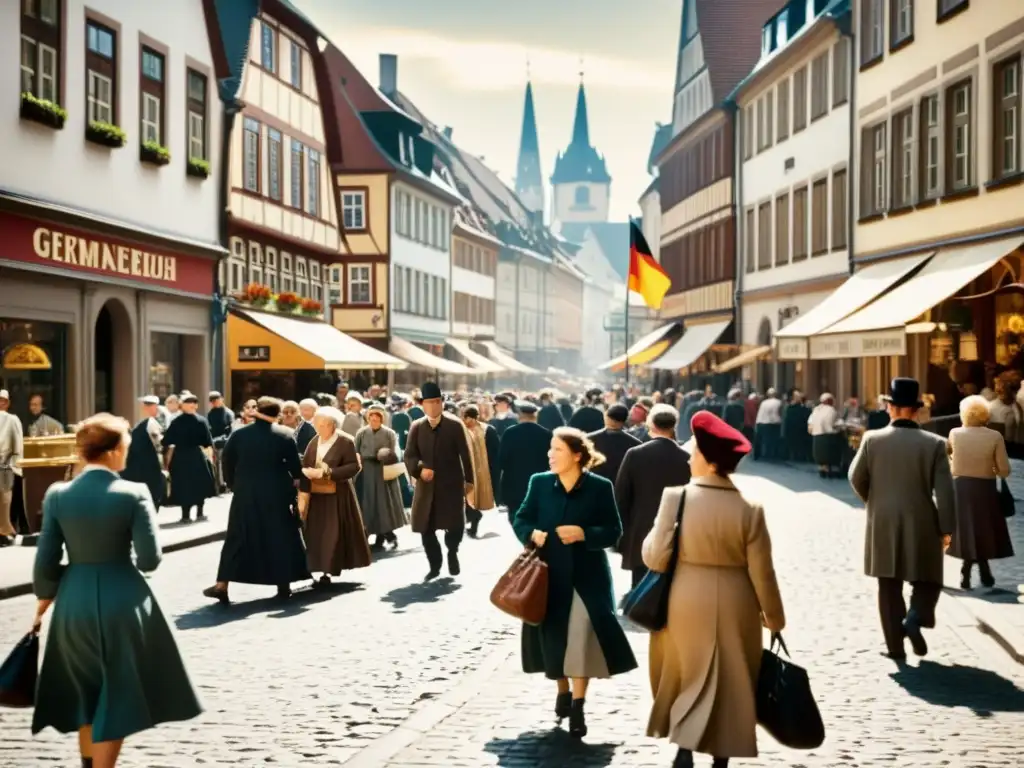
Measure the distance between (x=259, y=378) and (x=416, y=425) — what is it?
74.4ft

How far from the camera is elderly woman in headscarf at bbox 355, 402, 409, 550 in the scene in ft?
55.7

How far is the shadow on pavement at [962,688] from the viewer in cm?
877

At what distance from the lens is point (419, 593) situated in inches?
538

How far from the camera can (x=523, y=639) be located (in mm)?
8328

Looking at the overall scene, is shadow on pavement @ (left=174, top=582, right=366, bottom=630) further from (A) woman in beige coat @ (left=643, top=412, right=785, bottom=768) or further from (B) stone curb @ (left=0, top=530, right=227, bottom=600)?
(A) woman in beige coat @ (left=643, top=412, right=785, bottom=768)

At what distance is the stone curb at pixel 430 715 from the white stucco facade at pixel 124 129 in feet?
45.1

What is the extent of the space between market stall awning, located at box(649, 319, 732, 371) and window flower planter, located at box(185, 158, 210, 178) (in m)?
24.0

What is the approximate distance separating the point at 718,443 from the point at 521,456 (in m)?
11.2

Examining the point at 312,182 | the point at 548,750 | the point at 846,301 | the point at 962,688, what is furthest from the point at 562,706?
the point at 312,182

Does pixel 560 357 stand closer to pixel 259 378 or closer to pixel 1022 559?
pixel 259 378

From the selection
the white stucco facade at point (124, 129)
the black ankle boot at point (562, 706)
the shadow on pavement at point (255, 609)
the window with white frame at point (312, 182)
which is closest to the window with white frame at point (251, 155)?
the white stucco facade at point (124, 129)

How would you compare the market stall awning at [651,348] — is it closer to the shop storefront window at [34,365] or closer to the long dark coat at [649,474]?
the shop storefront window at [34,365]

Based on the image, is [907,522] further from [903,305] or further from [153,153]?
[153,153]

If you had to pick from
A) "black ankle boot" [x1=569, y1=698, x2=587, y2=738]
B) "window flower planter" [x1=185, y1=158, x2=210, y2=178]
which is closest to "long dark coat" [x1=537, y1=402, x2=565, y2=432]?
"window flower planter" [x1=185, y1=158, x2=210, y2=178]
